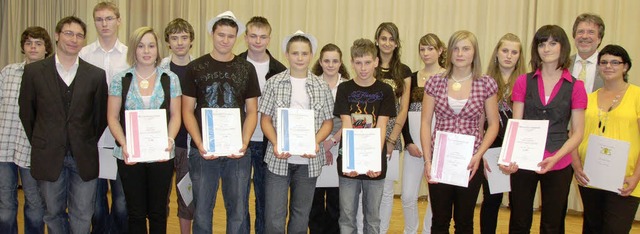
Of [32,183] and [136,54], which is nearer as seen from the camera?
[136,54]

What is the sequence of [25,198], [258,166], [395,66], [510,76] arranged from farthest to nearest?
[395,66] → [258,166] → [510,76] → [25,198]

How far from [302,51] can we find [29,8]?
211 inches

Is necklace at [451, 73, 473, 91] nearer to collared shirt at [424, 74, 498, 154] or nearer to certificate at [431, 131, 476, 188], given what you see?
collared shirt at [424, 74, 498, 154]

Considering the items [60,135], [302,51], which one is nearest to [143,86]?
[60,135]

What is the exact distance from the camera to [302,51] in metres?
3.45

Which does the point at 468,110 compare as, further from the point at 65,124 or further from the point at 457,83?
the point at 65,124

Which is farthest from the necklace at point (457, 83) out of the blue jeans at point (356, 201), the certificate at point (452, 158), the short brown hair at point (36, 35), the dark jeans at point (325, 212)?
the short brown hair at point (36, 35)

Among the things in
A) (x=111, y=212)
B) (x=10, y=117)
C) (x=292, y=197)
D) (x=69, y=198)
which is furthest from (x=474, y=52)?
(x=10, y=117)

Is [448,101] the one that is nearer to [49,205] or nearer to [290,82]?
[290,82]

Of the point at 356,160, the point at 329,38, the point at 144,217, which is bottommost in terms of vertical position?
the point at 144,217

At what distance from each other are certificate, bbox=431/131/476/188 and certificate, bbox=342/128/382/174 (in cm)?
39

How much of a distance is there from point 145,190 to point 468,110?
6.96ft

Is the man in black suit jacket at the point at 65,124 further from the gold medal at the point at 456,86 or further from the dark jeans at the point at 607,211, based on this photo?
the dark jeans at the point at 607,211

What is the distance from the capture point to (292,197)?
3.53m
